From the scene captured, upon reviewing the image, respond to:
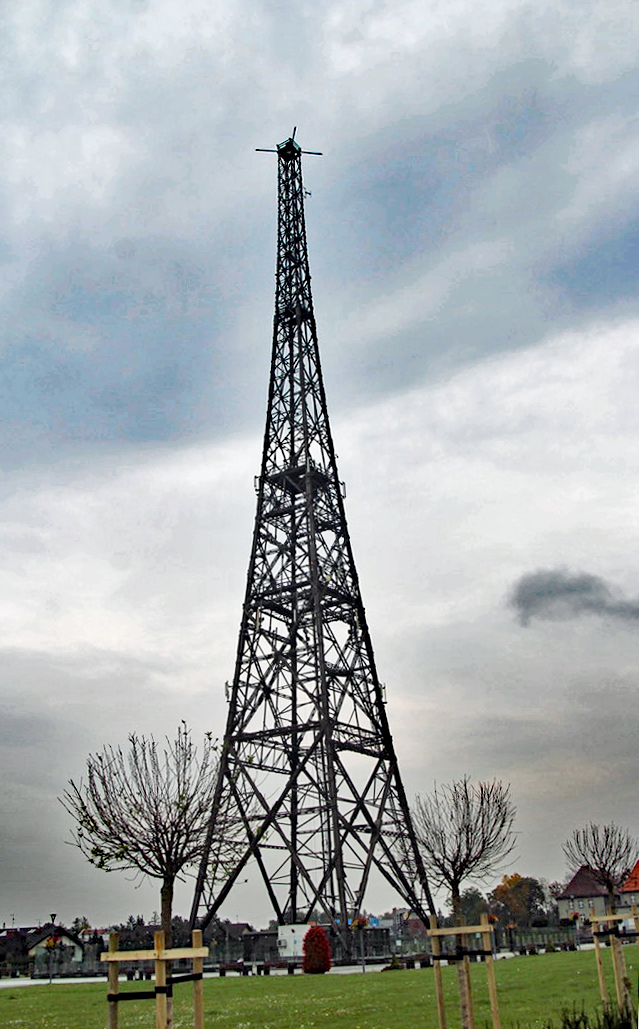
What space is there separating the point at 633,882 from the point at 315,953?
164 ft

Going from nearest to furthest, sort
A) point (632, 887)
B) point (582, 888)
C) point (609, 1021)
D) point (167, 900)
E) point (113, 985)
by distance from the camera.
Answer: point (113, 985), point (609, 1021), point (167, 900), point (632, 887), point (582, 888)

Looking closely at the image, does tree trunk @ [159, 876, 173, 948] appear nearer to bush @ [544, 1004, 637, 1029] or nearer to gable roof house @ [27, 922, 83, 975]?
bush @ [544, 1004, 637, 1029]

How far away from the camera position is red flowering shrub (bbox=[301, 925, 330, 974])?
3172cm

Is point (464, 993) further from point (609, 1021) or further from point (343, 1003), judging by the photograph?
point (343, 1003)

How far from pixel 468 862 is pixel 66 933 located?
42.3m

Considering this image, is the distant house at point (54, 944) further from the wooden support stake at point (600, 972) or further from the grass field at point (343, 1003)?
the wooden support stake at point (600, 972)

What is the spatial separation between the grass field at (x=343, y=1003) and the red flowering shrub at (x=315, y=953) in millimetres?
3420

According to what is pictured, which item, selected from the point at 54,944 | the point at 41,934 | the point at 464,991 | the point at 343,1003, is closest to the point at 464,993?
the point at 464,991

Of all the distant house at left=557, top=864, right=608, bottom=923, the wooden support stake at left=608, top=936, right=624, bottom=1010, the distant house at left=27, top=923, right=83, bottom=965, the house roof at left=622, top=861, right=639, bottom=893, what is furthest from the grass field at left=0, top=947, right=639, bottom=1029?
the distant house at left=557, top=864, right=608, bottom=923

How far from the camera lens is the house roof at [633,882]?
71.1 meters

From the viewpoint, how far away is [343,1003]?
61.7 ft

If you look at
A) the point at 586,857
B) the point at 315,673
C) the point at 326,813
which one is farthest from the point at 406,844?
the point at 586,857

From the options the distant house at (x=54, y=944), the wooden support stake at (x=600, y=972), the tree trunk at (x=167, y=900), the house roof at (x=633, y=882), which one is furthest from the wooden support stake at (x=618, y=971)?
the house roof at (x=633, y=882)

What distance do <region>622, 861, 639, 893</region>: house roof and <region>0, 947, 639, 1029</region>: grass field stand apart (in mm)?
48568
